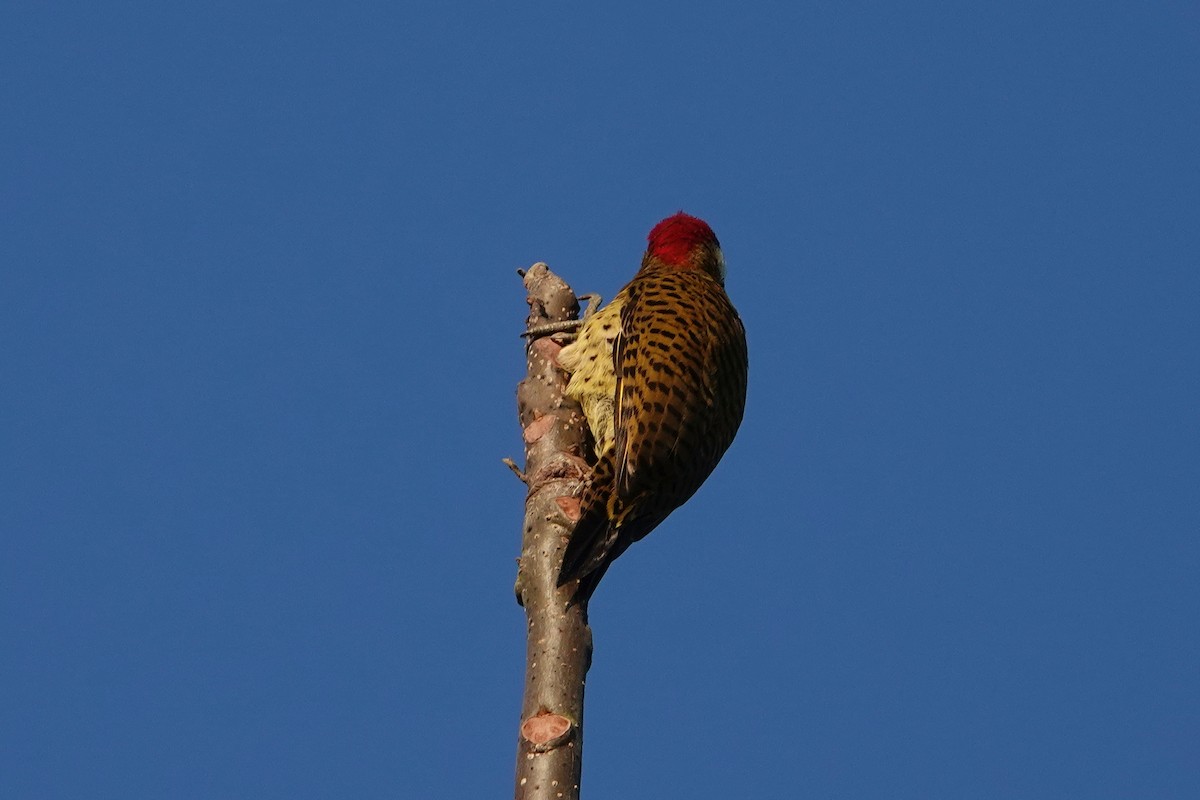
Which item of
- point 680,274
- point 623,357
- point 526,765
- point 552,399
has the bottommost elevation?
point 526,765

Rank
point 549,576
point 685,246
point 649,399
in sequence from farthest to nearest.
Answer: point 685,246, point 649,399, point 549,576

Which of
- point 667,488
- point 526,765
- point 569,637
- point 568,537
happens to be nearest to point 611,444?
point 667,488

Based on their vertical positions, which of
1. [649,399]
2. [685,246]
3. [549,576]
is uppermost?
[685,246]

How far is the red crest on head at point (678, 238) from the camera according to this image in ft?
20.3

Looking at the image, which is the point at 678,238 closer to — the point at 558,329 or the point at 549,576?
the point at 558,329

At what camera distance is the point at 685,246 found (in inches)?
244

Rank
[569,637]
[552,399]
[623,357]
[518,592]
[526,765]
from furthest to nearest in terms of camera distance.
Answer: [623,357] → [552,399] → [518,592] → [569,637] → [526,765]

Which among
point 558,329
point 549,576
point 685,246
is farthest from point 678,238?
point 549,576

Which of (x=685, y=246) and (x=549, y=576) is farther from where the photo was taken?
(x=685, y=246)

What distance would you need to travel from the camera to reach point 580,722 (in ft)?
10.8

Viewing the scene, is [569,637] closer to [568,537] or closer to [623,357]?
[568,537]

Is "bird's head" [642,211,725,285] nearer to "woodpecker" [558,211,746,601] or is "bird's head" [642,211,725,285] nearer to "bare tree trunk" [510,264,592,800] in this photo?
"woodpecker" [558,211,746,601]

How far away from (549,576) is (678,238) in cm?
270

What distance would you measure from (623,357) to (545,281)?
1.28 feet
